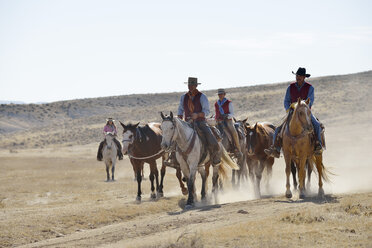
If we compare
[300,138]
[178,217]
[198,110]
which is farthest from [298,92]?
[178,217]

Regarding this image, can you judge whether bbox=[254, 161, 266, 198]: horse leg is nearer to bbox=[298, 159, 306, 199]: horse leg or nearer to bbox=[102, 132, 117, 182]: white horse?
bbox=[298, 159, 306, 199]: horse leg

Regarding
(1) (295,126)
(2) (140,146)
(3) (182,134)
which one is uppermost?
(1) (295,126)

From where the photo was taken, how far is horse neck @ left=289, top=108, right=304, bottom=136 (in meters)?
14.9

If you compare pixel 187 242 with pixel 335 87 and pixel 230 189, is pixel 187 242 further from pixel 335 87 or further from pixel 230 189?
pixel 335 87

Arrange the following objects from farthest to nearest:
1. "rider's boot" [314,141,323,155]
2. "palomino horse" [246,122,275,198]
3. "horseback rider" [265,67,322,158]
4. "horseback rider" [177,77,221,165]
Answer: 1. "palomino horse" [246,122,275,198]
2. "horseback rider" [265,67,322,158]
3. "horseback rider" [177,77,221,165]
4. "rider's boot" [314,141,323,155]

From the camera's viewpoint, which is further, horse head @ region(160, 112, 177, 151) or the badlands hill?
the badlands hill

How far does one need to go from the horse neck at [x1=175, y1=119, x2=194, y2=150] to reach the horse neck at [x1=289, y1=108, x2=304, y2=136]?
248 centimetres

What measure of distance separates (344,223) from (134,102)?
390ft

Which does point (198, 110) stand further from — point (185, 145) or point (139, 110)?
point (139, 110)

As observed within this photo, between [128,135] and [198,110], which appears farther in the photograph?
[128,135]

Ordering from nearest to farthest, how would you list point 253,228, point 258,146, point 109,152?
point 253,228 < point 258,146 < point 109,152

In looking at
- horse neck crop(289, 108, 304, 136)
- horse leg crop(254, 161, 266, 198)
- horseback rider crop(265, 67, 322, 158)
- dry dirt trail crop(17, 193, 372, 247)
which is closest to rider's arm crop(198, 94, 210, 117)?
horseback rider crop(265, 67, 322, 158)

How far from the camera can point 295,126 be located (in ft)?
49.2

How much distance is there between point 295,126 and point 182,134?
9.07ft
